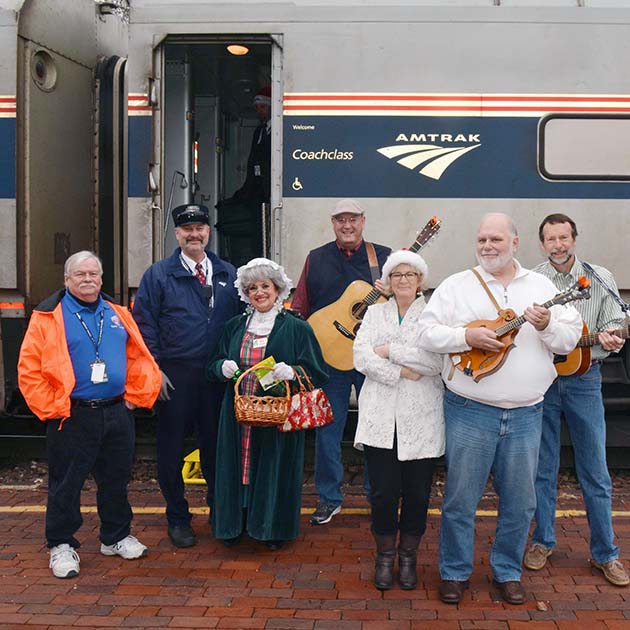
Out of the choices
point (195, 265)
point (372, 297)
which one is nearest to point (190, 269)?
point (195, 265)

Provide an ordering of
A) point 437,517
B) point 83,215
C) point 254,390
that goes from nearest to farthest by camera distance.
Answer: point 254,390, point 437,517, point 83,215

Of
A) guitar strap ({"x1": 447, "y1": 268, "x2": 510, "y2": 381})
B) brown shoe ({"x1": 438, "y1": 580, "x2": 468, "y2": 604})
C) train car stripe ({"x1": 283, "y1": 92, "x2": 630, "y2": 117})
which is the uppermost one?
train car stripe ({"x1": 283, "y1": 92, "x2": 630, "y2": 117})

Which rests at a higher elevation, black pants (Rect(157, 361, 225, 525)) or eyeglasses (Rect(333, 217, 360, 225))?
eyeglasses (Rect(333, 217, 360, 225))

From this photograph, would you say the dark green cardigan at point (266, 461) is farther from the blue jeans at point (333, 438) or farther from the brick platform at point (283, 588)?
the blue jeans at point (333, 438)

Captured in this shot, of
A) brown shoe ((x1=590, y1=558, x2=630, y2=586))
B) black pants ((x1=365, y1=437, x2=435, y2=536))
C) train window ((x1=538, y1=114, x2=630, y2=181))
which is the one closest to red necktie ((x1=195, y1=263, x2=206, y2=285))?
black pants ((x1=365, y1=437, x2=435, y2=536))

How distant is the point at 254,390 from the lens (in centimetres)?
467

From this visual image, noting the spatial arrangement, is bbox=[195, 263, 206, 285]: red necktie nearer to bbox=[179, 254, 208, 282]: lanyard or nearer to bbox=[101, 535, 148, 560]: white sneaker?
bbox=[179, 254, 208, 282]: lanyard

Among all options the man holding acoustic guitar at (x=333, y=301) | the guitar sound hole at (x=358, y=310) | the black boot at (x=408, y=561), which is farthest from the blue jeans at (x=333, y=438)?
the black boot at (x=408, y=561)

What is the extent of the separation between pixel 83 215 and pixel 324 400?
2725 mm

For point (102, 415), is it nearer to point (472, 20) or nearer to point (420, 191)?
point (420, 191)

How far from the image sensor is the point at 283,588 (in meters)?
4.33

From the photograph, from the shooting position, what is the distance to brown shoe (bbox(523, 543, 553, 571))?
4508 millimetres

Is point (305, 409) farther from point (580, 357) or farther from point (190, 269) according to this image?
point (580, 357)

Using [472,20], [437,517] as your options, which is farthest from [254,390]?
[472,20]
